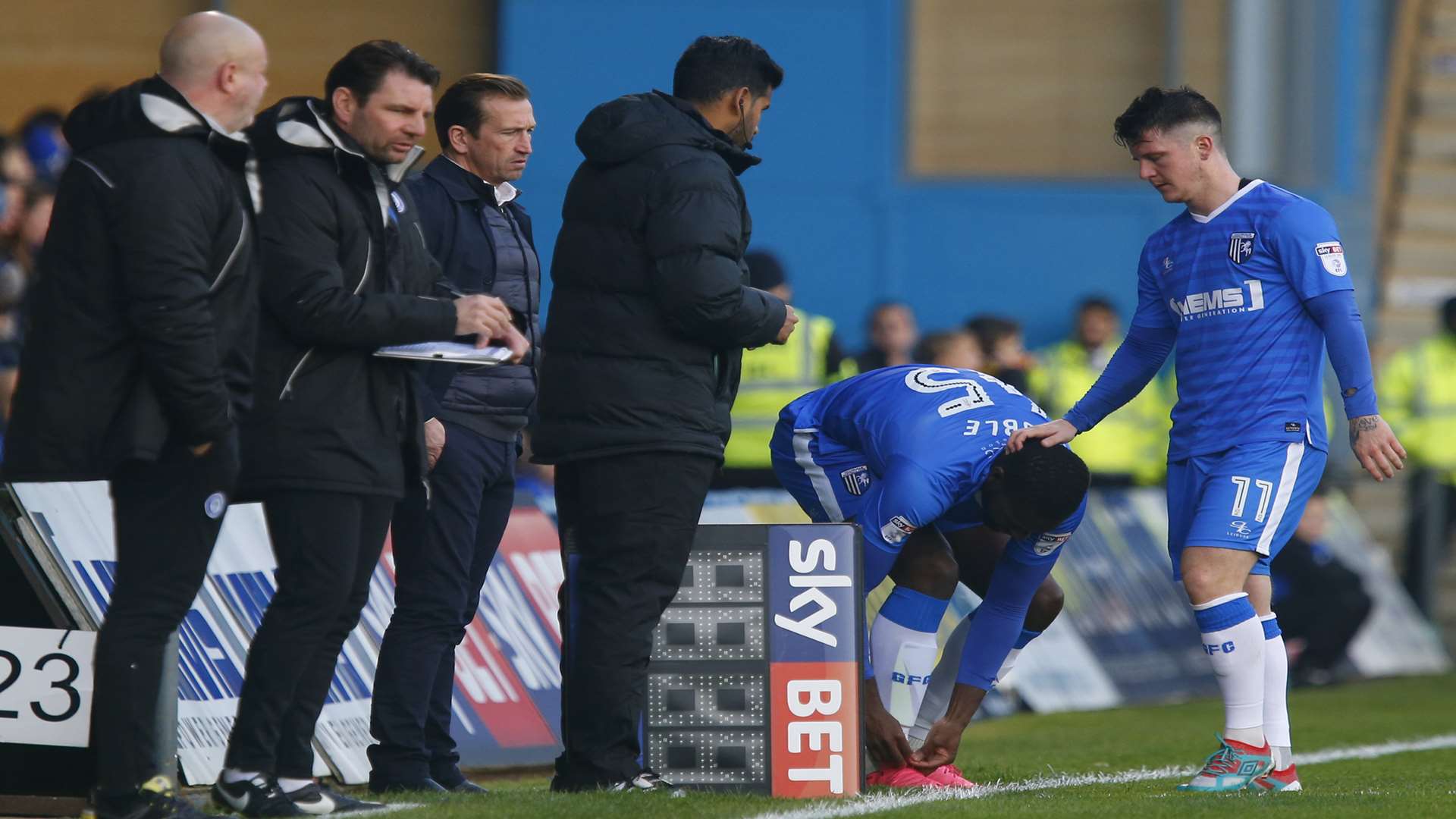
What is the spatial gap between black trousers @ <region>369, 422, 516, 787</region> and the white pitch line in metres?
1.25

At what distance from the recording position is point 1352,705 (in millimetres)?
11453

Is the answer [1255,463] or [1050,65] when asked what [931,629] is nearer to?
[1255,463]

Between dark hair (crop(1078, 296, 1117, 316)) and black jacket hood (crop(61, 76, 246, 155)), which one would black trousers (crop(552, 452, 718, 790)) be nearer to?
black jacket hood (crop(61, 76, 246, 155))

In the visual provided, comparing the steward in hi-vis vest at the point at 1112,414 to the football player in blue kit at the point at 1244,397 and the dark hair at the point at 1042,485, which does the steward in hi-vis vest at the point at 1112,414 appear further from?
the dark hair at the point at 1042,485

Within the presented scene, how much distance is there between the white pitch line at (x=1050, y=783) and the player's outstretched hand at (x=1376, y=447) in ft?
4.62

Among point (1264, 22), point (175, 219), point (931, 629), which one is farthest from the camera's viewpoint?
point (1264, 22)

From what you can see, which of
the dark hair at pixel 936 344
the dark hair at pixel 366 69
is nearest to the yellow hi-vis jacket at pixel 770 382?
the dark hair at pixel 936 344

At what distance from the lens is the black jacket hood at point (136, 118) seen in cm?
497

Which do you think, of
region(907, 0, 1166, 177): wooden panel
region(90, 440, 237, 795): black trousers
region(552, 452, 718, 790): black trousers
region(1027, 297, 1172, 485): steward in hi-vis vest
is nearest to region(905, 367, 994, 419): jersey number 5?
region(552, 452, 718, 790): black trousers

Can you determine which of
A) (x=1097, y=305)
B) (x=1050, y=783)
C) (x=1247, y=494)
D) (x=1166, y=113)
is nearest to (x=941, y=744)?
(x=1050, y=783)

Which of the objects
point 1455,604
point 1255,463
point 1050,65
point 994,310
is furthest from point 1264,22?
point 1255,463

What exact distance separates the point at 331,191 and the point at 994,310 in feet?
37.2

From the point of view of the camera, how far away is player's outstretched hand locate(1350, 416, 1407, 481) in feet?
21.1

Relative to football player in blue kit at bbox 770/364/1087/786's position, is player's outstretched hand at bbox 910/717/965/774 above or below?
below
